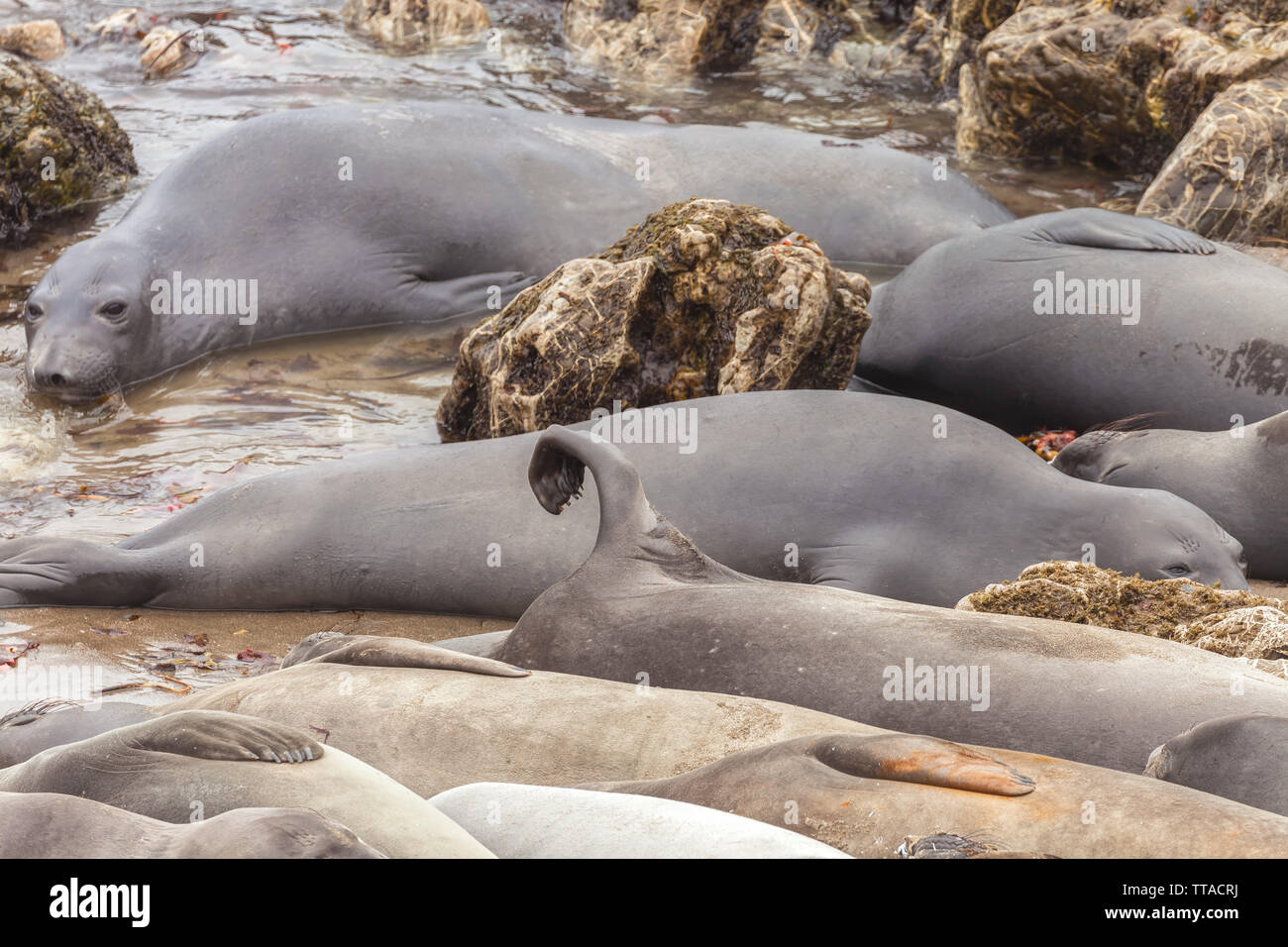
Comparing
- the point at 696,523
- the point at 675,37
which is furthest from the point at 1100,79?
the point at 696,523

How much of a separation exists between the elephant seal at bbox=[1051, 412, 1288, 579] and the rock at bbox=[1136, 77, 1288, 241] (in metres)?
2.52

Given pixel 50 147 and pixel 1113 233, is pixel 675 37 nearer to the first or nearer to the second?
pixel 50 147

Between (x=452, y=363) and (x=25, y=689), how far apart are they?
3.02 metres

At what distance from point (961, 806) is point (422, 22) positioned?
10.4 metres

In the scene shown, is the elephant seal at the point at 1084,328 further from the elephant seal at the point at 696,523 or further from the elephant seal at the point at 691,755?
the elephant seal at the point at 691,755

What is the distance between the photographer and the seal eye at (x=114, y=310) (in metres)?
6.73

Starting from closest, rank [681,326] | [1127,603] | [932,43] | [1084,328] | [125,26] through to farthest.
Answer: [1127,603] → [681,326] → [1084,328] → [932,43] → [125,26]

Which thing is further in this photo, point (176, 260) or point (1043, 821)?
point (176, 260)

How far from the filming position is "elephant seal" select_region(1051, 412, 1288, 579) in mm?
5023

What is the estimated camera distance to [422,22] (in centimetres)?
1177

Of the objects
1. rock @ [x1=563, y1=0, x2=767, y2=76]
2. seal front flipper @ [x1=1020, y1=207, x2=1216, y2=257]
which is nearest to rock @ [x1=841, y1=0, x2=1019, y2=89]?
rock @ [x1=563, y1=0, x2=767, y2=76]

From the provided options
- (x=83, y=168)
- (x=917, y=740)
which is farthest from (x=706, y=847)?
(x=83, y=168)

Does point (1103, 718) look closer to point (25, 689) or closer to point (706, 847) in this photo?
point (706, 847)

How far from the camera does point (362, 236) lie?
23.8 feet
